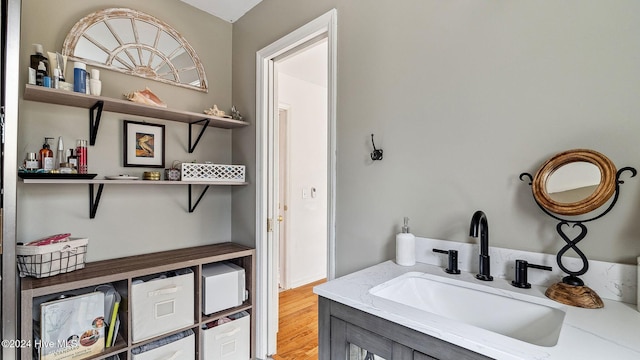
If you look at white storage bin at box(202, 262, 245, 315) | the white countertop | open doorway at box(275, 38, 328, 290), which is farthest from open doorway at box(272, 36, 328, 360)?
the white countertop

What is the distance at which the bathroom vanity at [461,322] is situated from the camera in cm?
62

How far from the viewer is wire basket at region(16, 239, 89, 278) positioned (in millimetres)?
1360

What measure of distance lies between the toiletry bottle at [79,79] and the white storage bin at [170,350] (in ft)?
4.59

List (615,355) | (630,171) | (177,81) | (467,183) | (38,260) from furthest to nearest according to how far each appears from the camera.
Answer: (177,81), (38,260), (467,183), (630,171), (615,355)

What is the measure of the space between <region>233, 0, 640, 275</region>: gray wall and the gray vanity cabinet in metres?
0.54

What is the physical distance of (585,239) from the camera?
90cm

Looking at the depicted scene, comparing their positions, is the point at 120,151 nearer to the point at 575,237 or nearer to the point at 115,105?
the point at 115,105

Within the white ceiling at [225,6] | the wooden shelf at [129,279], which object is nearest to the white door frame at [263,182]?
the wooden shelf at [129,279]

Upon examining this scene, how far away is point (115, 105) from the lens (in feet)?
5.43

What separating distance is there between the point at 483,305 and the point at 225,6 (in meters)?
2.39

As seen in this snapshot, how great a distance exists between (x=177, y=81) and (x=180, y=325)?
1.59 metres

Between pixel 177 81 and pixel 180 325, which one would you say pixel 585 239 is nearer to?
pixel 180 325

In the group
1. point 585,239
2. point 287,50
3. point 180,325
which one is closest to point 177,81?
point 287,50

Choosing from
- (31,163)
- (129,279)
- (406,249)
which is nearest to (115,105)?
(31,163)
